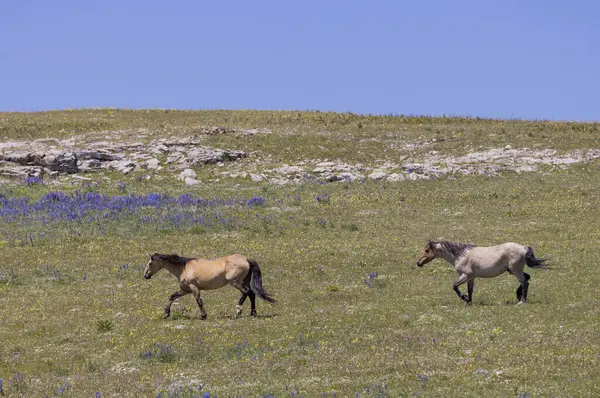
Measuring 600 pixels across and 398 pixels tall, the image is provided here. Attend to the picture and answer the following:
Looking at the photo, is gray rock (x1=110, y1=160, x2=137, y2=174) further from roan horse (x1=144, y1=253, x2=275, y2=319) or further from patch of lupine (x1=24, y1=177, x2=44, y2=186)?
roan horse (x1=144, y1=253, x2=275, y2=319)

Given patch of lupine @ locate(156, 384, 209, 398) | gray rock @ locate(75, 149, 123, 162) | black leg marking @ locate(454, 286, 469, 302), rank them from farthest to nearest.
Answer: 1. gray rock @ locate(75, 149, 123, 162)
2. black leg marking @ locate(454, 286, 469, 302)
3. patch of lupine @ locate(156, 384, 209, 398)


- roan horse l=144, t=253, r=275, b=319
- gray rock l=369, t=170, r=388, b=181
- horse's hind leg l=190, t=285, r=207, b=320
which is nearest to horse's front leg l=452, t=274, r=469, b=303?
roan horse l=144, t=253, r=275, b=319

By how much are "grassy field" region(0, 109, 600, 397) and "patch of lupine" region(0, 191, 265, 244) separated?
150mm

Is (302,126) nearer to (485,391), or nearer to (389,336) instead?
(389,336)

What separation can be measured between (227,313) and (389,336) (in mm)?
6525

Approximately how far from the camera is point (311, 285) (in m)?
28.1

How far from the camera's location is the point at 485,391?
14.1m

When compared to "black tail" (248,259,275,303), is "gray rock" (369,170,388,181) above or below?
above

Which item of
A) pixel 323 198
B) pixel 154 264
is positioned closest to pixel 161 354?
pixel 154 264

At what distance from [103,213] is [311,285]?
665 inches

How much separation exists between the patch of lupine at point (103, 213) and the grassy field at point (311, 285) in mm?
150

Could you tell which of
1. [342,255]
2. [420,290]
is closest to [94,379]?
[420,290]

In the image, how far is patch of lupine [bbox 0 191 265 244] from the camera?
38.8 meters

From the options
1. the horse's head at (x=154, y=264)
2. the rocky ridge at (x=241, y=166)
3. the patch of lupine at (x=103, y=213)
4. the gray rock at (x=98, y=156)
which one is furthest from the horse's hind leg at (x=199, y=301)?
the gray rock at (x=98, y=156)
